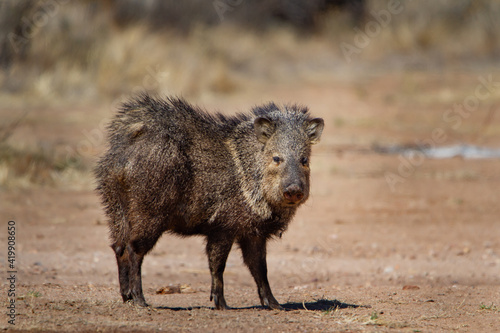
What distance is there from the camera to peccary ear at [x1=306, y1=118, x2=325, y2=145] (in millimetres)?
5699

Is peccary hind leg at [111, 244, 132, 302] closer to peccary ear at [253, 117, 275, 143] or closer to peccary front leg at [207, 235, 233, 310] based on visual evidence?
peccary front leg at [207, 235, 233, 310]

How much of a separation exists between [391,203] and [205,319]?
5.46 m

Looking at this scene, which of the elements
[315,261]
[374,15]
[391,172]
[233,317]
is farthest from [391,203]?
[374,15]

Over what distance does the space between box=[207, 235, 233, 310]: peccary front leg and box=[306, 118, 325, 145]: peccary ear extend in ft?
3.48

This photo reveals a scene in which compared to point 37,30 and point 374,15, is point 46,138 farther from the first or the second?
point 374,15

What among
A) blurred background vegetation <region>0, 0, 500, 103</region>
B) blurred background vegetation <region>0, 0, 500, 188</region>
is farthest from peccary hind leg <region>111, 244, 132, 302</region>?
blurred background vegetation <region>0, 0, 500, 103</region>

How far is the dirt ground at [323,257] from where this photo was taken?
4980 mm

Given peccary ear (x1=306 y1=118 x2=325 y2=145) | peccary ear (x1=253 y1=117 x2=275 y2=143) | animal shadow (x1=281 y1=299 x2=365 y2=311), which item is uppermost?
peccary ear (x1=306 y1=118 x2=325 y2=145)

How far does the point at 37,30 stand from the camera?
15648 mm

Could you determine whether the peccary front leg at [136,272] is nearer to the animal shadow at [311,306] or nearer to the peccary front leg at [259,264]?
the animal shadow at [311,306]

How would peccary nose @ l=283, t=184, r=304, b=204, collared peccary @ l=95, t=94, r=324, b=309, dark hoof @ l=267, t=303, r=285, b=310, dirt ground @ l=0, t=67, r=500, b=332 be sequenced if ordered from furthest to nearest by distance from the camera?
1. dark hoof @ l=267, t=303, r=285, b=310
2. collared peccary @ l=95, t=94, r=324, b=309
3. peccary nose @ l=283, t=184, r=304, b=204
4. dirt ground @ l=0, t=67, r=500, b=332

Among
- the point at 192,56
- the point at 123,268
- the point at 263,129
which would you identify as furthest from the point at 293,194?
the point at 192,56

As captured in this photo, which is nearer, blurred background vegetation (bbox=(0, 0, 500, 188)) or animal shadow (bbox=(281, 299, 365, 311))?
animal shadow (bbox=(281, 299, 365, 311))

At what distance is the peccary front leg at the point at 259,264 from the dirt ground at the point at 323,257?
17cm
